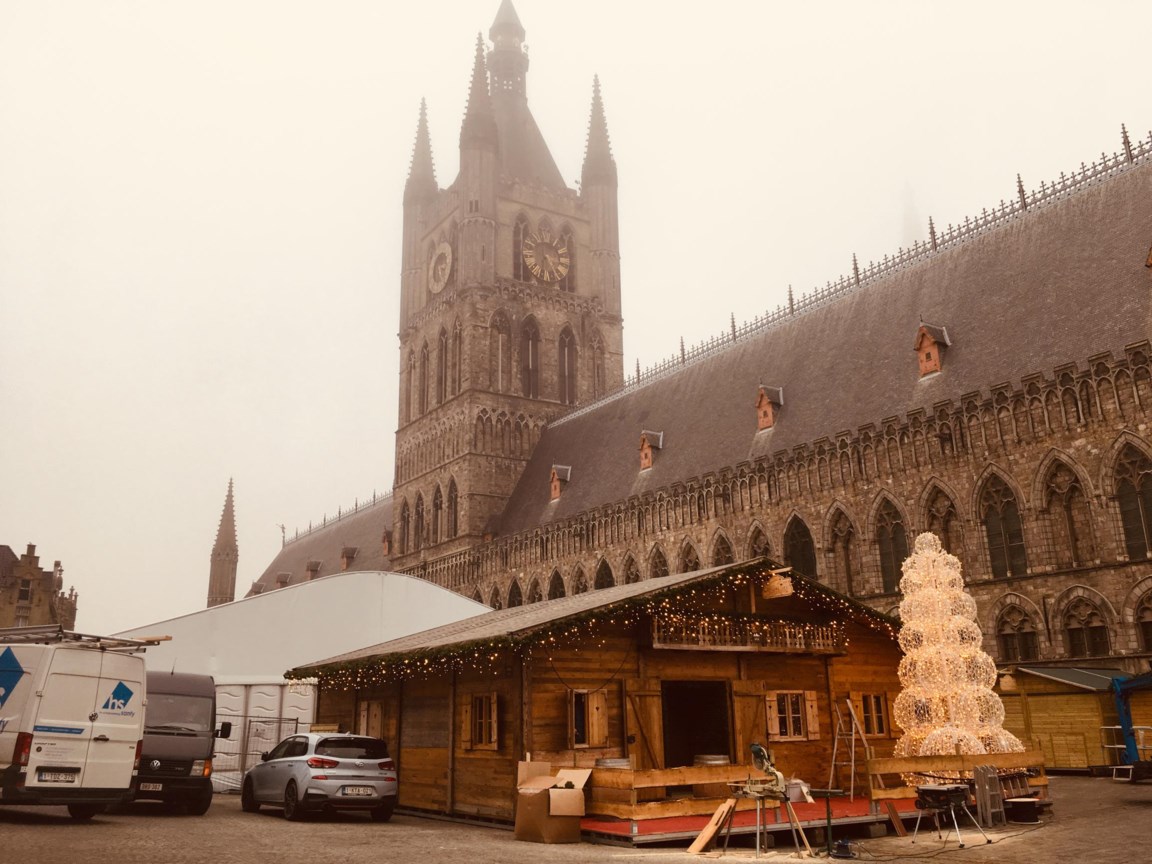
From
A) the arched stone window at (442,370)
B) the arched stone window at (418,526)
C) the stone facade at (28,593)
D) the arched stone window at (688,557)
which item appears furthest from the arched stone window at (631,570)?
the stone facade at (28,593)

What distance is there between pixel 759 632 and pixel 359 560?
2005 inches

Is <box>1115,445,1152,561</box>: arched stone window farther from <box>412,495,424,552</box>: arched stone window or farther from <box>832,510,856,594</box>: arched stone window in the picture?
<box>412,495,424,552</box>: arched stone window

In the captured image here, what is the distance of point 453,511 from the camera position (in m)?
53.5

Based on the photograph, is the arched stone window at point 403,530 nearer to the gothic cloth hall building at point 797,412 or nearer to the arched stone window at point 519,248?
the gothic cloth hall building at point 797,412

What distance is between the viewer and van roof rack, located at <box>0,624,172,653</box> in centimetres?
1495

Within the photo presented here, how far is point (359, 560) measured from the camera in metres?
65.1

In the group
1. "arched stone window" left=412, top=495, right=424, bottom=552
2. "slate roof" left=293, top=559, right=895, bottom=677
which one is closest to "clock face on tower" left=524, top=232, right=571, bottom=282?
"arched stone window" left=412, top=495, right=424, bottom=552

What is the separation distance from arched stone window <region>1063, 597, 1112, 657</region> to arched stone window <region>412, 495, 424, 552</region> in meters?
36.1

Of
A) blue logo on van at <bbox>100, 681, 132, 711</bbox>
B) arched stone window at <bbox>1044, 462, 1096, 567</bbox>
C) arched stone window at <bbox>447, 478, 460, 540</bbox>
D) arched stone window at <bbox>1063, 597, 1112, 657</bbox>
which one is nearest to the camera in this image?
blue logo on van at <bbox>100, 681, 132, 711</bbox>

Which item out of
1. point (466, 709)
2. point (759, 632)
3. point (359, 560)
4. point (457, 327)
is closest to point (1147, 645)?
point (759, 632)

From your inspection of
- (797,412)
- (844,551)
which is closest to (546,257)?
(797,412)

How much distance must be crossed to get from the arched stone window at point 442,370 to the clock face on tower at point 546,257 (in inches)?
255

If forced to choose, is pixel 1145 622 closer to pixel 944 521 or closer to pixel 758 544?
pixel 944 521

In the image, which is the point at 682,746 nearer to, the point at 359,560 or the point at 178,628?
the point at 178,628
